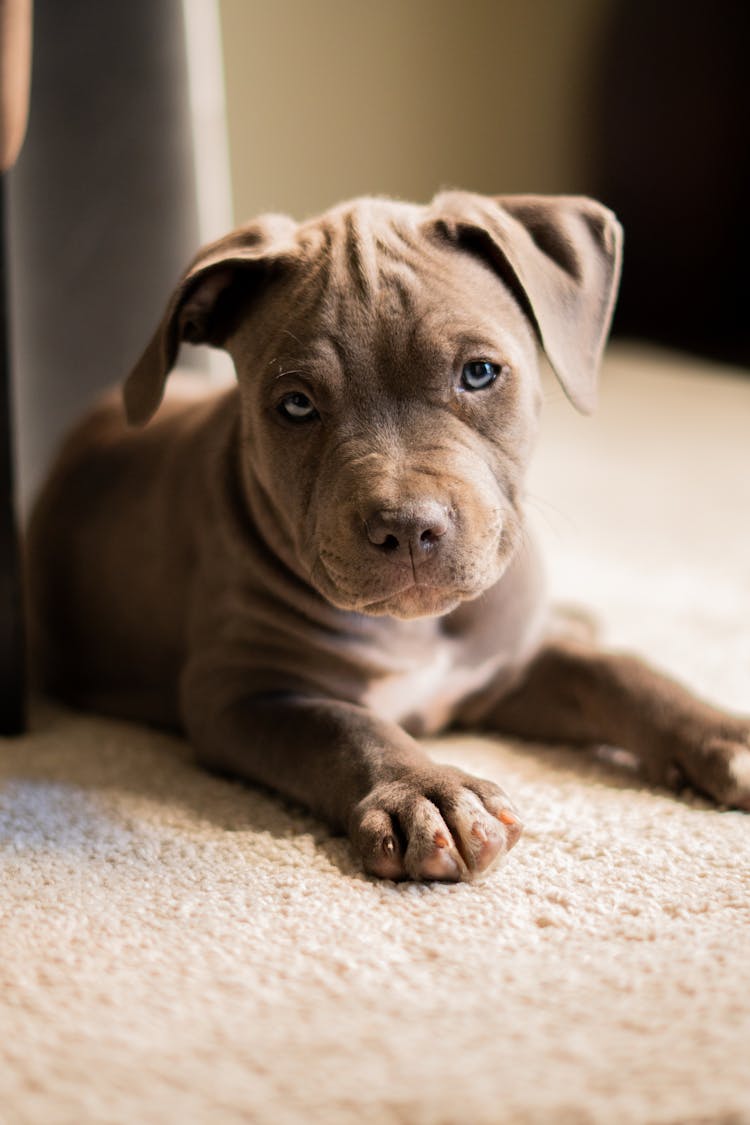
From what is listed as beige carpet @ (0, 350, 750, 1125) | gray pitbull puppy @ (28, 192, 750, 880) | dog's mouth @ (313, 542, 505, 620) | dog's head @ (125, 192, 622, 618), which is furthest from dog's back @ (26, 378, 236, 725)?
dog's mouth @ (313, 542, 505, 620)

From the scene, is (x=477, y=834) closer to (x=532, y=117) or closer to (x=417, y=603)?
(x=417, y=603)

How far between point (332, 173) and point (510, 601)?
7266 millimetres

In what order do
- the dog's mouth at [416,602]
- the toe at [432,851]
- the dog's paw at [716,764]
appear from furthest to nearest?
1. the dog's paw at [716,764]
2. the dog's mouth at [416,602]
3. the toe at [432,851]

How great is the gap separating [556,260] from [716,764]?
102 centimetres

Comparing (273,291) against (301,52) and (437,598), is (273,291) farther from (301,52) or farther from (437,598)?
(301,52)

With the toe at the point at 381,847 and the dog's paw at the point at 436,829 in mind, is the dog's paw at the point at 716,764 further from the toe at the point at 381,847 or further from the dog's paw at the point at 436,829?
the toe at the point at 381,847

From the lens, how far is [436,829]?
2.20 metres

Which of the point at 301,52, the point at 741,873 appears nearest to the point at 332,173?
the point at 301,52

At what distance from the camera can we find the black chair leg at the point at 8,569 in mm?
3045

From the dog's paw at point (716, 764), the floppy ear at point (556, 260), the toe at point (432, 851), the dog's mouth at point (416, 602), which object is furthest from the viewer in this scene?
the floppy ear at point (556, 260)

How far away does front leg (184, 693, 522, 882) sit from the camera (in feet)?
7.22

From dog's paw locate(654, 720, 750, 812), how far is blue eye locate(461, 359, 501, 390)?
78cm

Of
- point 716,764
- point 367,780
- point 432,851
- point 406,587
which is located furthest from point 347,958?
point 716,764

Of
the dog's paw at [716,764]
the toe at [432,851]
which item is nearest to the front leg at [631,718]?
the dog's paw at [716,764]
